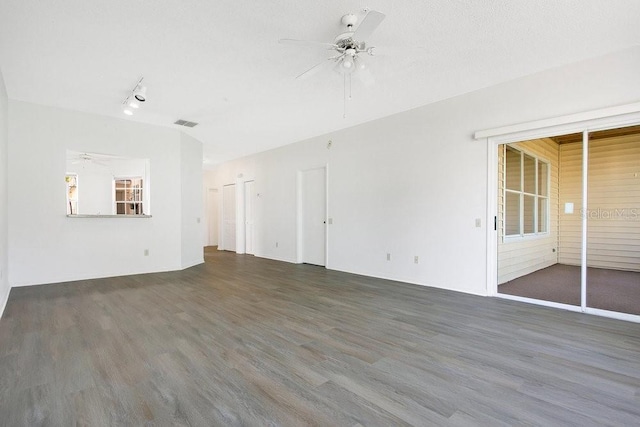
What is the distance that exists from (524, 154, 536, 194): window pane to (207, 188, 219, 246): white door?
844cm

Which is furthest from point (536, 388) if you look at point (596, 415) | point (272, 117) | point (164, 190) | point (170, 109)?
point (164, 190)

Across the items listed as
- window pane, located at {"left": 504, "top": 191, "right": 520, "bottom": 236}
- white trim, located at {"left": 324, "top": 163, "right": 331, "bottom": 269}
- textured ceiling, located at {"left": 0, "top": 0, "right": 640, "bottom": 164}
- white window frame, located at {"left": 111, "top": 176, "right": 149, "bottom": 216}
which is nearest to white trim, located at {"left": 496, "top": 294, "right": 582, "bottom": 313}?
window pane, located at {"left": 504, "top": 191, "right": 520, "bottom": 236}

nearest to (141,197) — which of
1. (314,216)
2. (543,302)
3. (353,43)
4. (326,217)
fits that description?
(314,216)

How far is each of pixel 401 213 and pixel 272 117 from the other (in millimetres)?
2682

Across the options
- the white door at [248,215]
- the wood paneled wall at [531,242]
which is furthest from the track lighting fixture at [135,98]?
the wood paneled wall at [531,242]

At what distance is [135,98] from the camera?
3949 millimetres

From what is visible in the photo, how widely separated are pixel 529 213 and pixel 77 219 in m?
7.31

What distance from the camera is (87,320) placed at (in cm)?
311

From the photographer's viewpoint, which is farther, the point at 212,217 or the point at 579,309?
the point at 212,217

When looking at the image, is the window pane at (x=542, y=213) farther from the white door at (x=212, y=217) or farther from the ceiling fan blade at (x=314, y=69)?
the white door at (x=212, y=217)

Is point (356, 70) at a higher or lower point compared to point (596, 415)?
higher

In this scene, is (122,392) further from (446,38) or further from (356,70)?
(446,38)

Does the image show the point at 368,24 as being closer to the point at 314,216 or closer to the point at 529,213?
the point at 529,213

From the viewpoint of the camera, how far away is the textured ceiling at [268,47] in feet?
8.02
